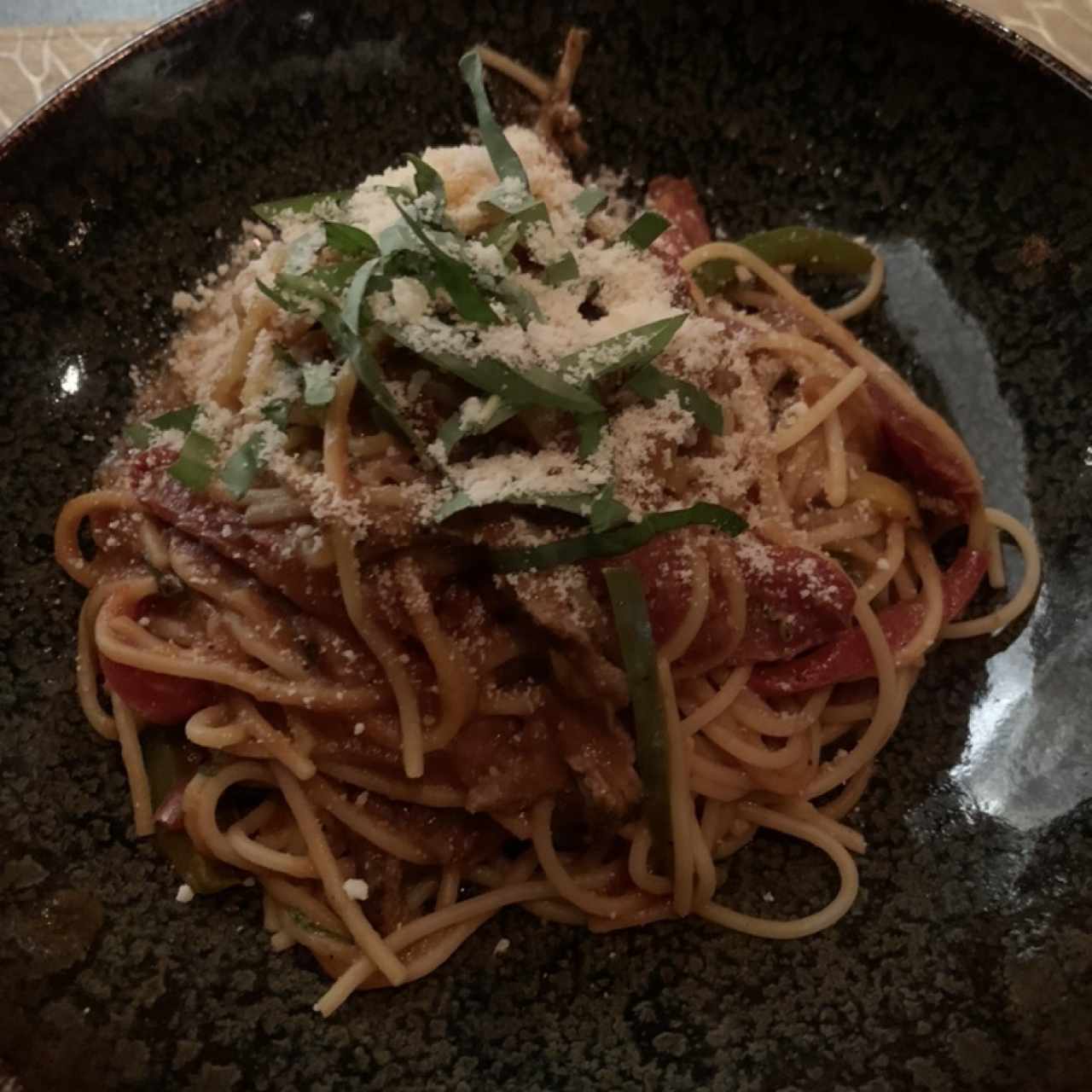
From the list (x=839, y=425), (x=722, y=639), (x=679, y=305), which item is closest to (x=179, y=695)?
(x=722, y=639)

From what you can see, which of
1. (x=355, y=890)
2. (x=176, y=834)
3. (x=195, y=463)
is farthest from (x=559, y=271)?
(x=176, y=834)

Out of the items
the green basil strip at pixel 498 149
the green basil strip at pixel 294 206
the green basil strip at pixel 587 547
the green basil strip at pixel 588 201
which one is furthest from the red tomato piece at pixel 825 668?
the green basil strip at pixel 294 206

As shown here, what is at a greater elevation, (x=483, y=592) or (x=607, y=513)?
(x=607, y=513)

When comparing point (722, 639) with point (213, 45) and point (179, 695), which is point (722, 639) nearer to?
point (179, 695)

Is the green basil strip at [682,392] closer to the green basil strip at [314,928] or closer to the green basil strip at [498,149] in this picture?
the green basil strip at [498,149]

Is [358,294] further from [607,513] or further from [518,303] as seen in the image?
[607,513]
